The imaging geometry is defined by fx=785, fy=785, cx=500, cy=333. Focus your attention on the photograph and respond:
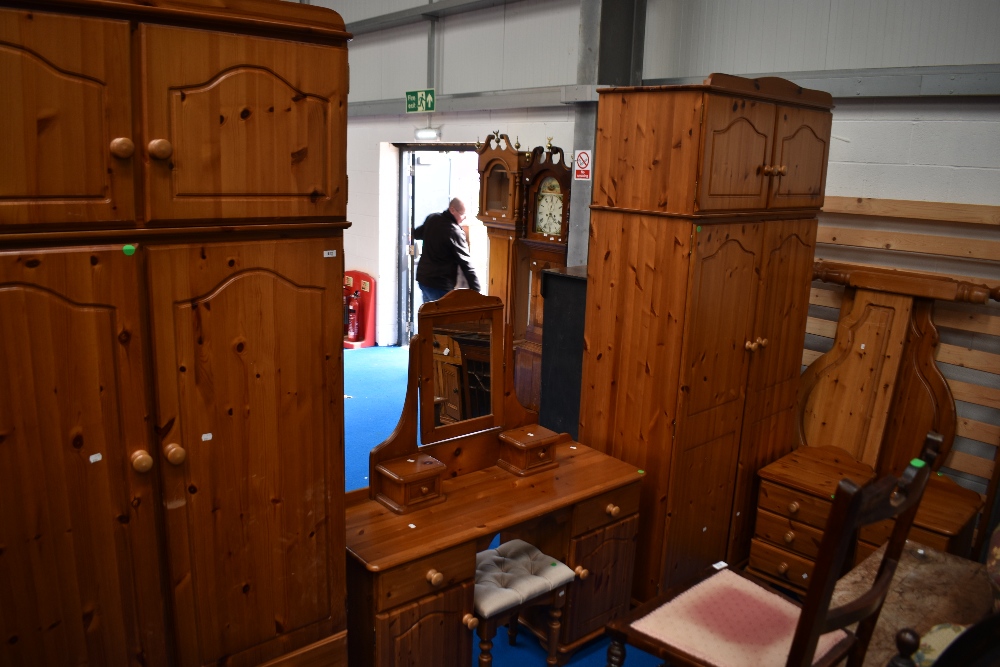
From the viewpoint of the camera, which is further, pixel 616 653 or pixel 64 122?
pixel 616 653

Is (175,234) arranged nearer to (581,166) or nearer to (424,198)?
(581,166)

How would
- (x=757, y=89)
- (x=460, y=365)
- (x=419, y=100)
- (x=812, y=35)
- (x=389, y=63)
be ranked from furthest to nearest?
(x=389, y=63) < (x=419, y=100) < (x=812, y=35) < (x=757, y=89) < (x=460, y=365)

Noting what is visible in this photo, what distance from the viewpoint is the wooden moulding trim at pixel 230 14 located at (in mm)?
1603

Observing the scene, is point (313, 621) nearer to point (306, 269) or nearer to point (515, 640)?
point (306, 269)

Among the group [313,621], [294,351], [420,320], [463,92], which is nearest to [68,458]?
[294,351]

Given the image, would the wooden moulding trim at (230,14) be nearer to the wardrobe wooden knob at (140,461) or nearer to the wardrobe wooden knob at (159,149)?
the wardrobe wooden knob at (159,149)

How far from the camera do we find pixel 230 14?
5.87 ft

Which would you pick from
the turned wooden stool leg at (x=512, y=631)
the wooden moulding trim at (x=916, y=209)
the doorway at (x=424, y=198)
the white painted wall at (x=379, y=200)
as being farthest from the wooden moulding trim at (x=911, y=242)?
the doorway at (x=424, y=198)

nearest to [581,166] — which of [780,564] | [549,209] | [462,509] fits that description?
[549,209]

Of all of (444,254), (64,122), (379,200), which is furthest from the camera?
(379,200)

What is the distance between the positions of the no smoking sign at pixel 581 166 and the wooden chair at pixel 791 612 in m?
3.18

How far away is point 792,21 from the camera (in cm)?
423

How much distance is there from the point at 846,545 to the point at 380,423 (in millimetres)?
4377

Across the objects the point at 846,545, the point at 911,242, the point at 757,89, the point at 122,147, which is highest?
the point at 757,89
